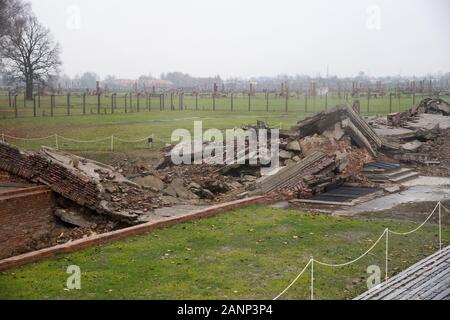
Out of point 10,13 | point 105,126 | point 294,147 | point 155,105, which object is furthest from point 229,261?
point 155,105

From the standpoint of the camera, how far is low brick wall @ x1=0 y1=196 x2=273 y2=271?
9375 mm

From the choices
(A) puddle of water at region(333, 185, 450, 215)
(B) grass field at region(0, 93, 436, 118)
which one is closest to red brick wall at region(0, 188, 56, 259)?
(A) puddle of water at region(333, 185, 450, 215)

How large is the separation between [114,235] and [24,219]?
289 centimetres

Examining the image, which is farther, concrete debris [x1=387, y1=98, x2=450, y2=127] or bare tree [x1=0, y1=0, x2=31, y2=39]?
bare tree [x1=0, y1=0, x2=31, y2=39]

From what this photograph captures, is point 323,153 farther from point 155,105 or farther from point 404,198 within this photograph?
point 155,105

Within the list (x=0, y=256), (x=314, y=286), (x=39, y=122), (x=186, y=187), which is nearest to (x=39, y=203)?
(x=0, y=256)

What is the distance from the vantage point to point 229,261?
31.8ft

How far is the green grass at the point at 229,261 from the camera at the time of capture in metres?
8.20

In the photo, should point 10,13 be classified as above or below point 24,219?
above

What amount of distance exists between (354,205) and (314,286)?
696 cm

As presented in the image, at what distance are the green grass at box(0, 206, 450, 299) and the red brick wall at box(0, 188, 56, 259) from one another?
8.85ft

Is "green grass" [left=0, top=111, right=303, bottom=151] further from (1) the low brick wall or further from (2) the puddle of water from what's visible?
(2) the puddle of water

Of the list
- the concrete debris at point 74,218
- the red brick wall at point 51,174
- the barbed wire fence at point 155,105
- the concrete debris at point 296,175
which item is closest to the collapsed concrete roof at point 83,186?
the red brick wall at point 51,174

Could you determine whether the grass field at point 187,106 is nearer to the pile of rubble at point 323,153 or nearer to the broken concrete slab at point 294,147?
the pile of rubble at point 323,153
